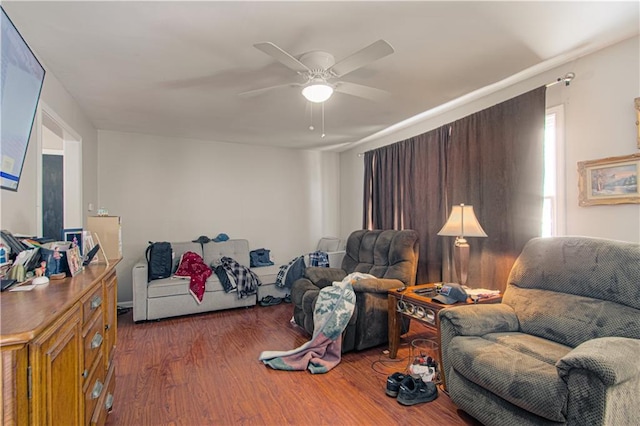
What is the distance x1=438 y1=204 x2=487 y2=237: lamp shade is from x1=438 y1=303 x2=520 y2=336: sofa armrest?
0.70 meters

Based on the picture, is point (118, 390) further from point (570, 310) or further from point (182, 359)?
point (570, 310)

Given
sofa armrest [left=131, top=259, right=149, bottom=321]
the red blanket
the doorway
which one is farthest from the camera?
the red blanket

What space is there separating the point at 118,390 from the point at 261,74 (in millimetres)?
2634

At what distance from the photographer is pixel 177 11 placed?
1894 mm

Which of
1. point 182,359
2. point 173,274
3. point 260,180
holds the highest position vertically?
point 260,180

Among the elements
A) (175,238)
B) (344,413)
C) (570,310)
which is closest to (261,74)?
(344,413)

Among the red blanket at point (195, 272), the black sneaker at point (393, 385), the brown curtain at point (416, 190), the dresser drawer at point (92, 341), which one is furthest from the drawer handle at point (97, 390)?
the brown curtain at point (416, 190)

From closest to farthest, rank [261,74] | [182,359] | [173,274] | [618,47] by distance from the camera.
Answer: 1. [618,47]
2. [261,74]
3. [182,359]
4. [173,274]

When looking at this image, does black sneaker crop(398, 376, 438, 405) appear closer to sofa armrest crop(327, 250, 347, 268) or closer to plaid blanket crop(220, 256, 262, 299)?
plaid blanket crop(220, 256, 262, 299)

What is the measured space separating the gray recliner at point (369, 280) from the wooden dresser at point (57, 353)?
1.80 meters

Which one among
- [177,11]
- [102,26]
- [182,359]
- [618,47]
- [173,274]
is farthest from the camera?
[173,274]

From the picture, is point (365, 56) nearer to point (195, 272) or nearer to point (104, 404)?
point (104, 404)

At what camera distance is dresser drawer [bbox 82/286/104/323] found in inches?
Answer: 56.7

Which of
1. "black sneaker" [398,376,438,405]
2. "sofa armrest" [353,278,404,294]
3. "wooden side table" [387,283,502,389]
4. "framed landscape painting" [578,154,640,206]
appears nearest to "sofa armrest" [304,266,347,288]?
"sofa armrest" [353,278,404,294]
